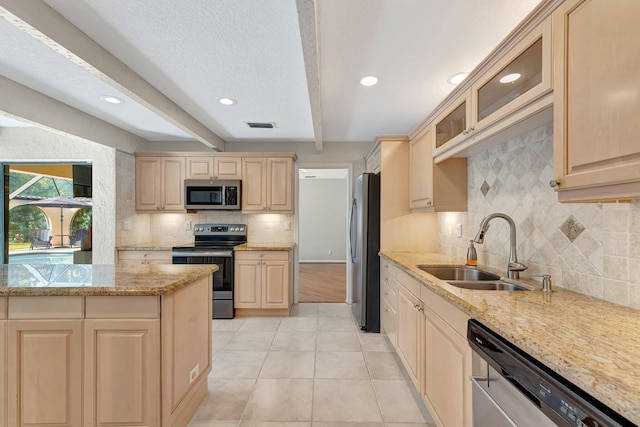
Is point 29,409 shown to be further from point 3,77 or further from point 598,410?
point 3,77

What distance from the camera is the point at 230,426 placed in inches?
70.9

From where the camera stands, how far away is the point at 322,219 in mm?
8125

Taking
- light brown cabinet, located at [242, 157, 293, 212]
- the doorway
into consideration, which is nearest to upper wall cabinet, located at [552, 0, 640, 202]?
light brown cabinet, located at [242, 157, 293, 212]

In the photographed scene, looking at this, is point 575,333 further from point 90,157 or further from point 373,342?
point 90,157

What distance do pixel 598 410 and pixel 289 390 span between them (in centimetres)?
195

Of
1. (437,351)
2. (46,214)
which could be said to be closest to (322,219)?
(46,214)

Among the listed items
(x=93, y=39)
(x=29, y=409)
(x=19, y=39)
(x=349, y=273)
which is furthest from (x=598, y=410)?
(x=349, y=273)

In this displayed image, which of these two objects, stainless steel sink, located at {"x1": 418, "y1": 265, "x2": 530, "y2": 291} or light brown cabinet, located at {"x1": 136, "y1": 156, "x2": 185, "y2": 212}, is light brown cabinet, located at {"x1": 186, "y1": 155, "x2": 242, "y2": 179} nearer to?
light brown cabinet, located at {"x1": 136, "y1": 156, "x2": 185, "y2": 212}

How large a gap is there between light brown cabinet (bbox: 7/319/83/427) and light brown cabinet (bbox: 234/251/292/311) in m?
2.23

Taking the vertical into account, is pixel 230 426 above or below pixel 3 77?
below

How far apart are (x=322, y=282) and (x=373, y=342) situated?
277 cm

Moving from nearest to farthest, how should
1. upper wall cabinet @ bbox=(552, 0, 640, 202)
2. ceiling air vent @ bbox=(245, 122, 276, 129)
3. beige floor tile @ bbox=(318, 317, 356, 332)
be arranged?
upper wall cabinet @ bbox=(552, 0, 640, 202)
beige floor tile @ bbox=(318, 317, 356, 332)
ceiling air vent @ bbox=(245, 122, 276, 129)

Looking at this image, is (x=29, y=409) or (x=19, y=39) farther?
(x=19, y=39)

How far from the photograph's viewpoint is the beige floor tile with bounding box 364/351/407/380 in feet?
7.75
